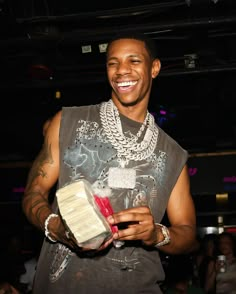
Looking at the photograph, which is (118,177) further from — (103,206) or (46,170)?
(103,206)

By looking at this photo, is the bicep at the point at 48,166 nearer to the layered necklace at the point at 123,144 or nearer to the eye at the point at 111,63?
the layered necklace at the point at 123,144

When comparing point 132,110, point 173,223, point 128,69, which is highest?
point 128,69

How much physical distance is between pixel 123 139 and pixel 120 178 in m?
0.21

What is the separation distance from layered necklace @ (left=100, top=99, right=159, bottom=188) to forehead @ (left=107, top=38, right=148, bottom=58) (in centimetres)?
24

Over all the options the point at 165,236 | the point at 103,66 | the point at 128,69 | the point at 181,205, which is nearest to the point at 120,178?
the point at 165,236

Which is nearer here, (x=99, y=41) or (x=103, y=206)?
(x=103, y=206)

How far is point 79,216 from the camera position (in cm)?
147

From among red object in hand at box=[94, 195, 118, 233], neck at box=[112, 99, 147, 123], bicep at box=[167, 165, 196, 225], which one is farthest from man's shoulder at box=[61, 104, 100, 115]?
red object in hand at box=[94, 195, 118, 233]

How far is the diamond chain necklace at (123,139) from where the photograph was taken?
2.27 meters

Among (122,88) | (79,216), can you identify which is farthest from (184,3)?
(79,216)

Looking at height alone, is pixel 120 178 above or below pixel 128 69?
below

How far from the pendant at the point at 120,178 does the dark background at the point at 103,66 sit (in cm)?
229

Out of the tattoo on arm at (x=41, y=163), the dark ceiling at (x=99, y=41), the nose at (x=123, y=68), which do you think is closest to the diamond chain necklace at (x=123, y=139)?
the nose at (x=123, y=68)

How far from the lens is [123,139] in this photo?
90.3 inches
